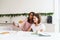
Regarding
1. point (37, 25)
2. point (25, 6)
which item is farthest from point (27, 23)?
point (25, 6)

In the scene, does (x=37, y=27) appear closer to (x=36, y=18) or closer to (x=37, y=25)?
(x=37, y=25)

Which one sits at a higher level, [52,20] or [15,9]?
[15,9]

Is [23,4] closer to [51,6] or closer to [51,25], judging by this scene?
[51,6]

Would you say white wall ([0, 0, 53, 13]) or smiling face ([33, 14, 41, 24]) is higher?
white wall ([0, 0, 53, 13])

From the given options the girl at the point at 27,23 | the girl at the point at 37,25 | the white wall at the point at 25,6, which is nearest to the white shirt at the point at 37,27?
the girl at the point at 37,25

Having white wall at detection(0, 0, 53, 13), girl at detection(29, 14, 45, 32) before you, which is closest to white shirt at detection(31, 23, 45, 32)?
girl at detection(29, 14, 45, 32)

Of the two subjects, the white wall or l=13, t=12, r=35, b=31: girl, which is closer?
the white wall

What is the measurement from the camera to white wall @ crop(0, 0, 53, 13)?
8.86 feet

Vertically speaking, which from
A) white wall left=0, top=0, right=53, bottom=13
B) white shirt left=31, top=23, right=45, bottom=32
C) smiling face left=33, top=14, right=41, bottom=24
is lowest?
white shirt left=31, top=23, right=45, bottom=32

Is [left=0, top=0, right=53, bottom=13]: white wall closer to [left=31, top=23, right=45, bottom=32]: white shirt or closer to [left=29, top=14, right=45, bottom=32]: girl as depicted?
[left=29, top=14, right=45, bottom=32]: girl

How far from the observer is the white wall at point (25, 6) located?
2.70m

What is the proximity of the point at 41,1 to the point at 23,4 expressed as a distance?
18.4 inches

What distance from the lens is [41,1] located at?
2.72m

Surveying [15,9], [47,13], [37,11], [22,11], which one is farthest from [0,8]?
[47,13]
